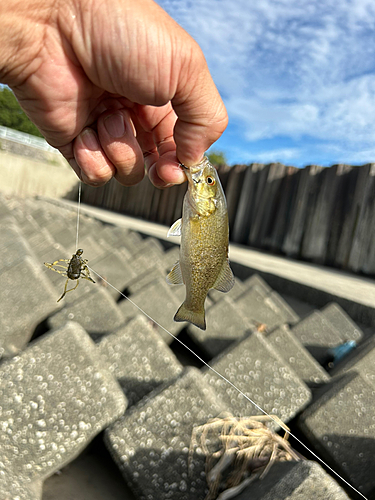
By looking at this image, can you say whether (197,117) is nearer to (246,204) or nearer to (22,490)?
(22,490)

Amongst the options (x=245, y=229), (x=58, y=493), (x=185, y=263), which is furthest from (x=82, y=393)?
(x=245, y=229)

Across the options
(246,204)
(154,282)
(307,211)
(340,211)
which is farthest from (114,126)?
(246,204)

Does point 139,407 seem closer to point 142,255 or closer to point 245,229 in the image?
point 142,255

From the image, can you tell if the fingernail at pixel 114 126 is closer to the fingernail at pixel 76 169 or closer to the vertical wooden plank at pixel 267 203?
the fingernail at pixel 76 169

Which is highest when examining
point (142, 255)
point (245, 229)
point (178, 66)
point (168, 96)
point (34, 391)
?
point (178, 66)

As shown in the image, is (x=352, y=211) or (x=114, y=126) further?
(x=352, y=211)
